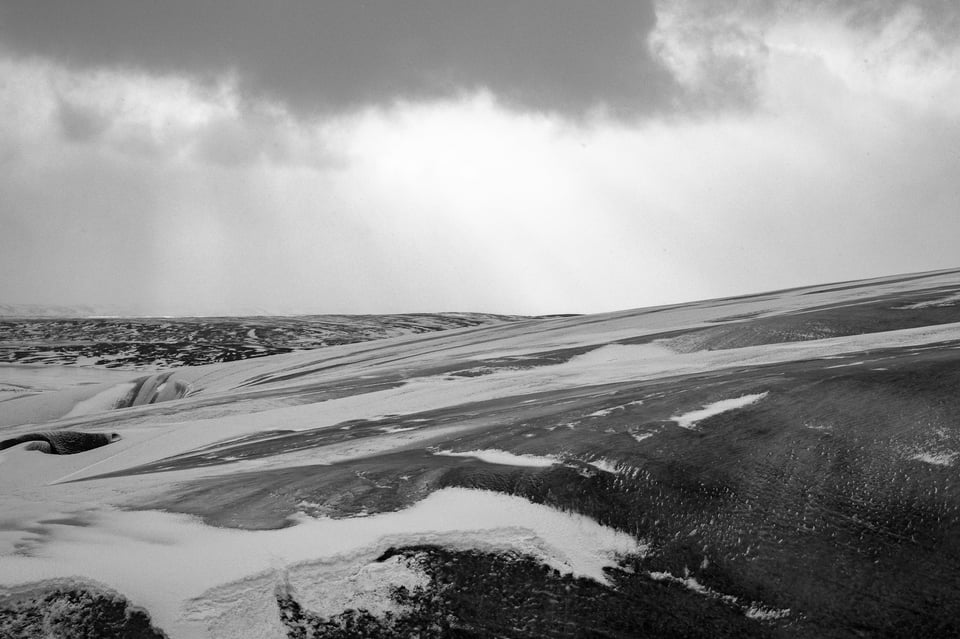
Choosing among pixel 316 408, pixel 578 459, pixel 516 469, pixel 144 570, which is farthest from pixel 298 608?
pixel 316 408

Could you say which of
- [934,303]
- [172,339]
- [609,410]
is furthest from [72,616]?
[172,339]

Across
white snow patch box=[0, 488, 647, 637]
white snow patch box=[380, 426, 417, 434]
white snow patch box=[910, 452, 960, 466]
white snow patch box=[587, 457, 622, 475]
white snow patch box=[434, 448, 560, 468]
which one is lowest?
white snow patch box=[0, 488, 647, 637]

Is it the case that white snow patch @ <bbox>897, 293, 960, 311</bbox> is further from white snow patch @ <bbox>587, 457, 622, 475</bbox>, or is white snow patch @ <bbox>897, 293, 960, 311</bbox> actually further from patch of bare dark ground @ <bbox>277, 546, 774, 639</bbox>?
patch of bare dark ground @ <bbox>277, 546, 774, 639</bbox>

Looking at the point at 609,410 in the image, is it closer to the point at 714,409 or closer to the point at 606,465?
the point at 714,409

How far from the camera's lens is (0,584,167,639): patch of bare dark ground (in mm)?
1798

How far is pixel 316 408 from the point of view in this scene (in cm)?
493

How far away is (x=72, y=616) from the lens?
72.4 inches

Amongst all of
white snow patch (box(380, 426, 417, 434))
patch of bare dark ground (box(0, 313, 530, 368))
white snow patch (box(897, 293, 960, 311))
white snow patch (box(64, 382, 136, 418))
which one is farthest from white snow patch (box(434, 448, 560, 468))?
patch of bare dark ground (box(0, 313, 530, 368))

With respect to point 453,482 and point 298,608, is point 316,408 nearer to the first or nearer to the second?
point 453,482

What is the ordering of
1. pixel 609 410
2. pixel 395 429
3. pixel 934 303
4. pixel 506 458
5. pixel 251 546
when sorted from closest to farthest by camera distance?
1. pixel 251 546
2. pixel 506 458
3. pixel 609 410
4. pixel 395 429
5. pixel 934 303

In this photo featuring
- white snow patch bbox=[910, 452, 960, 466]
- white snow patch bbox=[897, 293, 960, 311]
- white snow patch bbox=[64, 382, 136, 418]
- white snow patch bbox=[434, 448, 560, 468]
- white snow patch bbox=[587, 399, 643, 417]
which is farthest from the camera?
white snow patch bbox=[64, 382, 136, 418]

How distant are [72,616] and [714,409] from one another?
227cm

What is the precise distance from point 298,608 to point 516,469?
0.88 m

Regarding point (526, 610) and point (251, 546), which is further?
point (251, 546)
